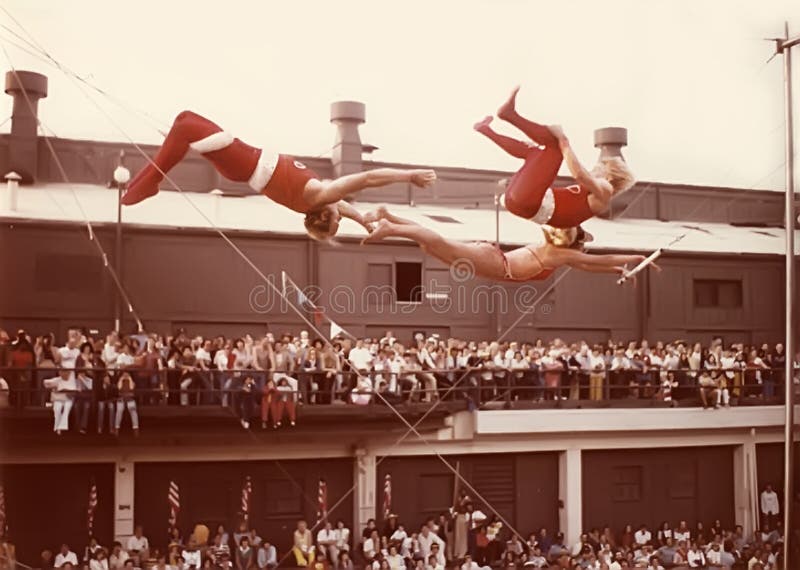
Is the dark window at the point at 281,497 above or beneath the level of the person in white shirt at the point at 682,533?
above

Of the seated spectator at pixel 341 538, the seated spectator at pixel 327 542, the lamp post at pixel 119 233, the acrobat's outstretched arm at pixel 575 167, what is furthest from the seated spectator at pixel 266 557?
the acrobat's outstretched arm at pixel 575 167

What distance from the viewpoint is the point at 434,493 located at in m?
6.13

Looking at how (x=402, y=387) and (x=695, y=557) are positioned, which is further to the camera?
(x=695, y=557)

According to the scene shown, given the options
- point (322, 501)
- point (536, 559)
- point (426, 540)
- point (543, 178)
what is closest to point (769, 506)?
point (536, 559)

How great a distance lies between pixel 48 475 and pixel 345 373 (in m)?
1.80

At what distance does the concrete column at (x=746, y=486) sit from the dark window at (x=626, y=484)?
0.69 meters

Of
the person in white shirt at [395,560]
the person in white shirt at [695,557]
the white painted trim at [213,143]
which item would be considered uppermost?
the white painted trim at [213,143]

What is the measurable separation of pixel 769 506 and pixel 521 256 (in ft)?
8.07

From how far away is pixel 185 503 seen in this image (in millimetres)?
5840

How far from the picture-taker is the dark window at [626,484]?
650 centimetres

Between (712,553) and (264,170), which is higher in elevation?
(264,170)

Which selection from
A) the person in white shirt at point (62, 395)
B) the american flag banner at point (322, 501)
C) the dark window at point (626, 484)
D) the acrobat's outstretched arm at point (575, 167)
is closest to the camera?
the person in white shirt at point (62, 395)

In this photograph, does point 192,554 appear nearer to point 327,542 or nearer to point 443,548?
point 327,542

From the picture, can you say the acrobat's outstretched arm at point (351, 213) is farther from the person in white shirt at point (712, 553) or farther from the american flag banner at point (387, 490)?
the person in white shirt at point (712, 553)
